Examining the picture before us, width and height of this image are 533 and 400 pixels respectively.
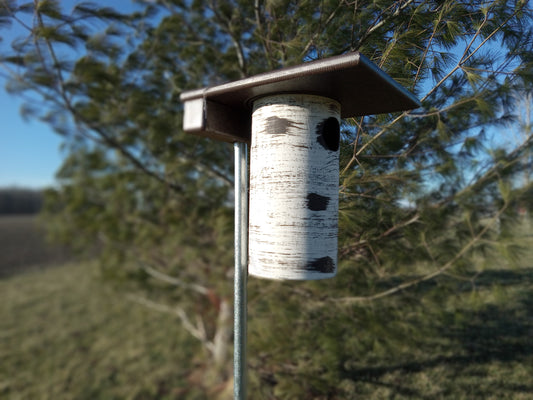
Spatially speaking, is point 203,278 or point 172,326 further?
point 172,326

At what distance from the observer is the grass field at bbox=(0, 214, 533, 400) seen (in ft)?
6.49

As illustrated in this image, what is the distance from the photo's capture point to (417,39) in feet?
4.29

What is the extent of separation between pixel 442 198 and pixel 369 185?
71 centimetres

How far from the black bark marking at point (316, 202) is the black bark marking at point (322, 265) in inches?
7.6

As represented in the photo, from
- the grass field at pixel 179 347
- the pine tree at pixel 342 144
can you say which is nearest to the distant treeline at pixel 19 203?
the grass field at pixel 179 347

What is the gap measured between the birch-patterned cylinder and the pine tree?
29cm

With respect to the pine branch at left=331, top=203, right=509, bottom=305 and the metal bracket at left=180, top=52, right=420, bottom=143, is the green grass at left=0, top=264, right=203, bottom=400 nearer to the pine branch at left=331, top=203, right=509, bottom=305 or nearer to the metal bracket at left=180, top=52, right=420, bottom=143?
the pine branch at left=331, top=203, right=509, bottom=305

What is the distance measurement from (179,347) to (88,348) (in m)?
1.63

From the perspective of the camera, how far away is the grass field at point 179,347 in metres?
1.98

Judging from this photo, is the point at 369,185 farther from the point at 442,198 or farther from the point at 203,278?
the point at 203,278

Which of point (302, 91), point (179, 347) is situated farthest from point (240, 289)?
point (179, 347)

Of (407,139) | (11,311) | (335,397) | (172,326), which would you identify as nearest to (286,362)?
(335,397)

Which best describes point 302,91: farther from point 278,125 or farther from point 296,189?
point 296,189

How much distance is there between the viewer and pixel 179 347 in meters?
5.48
